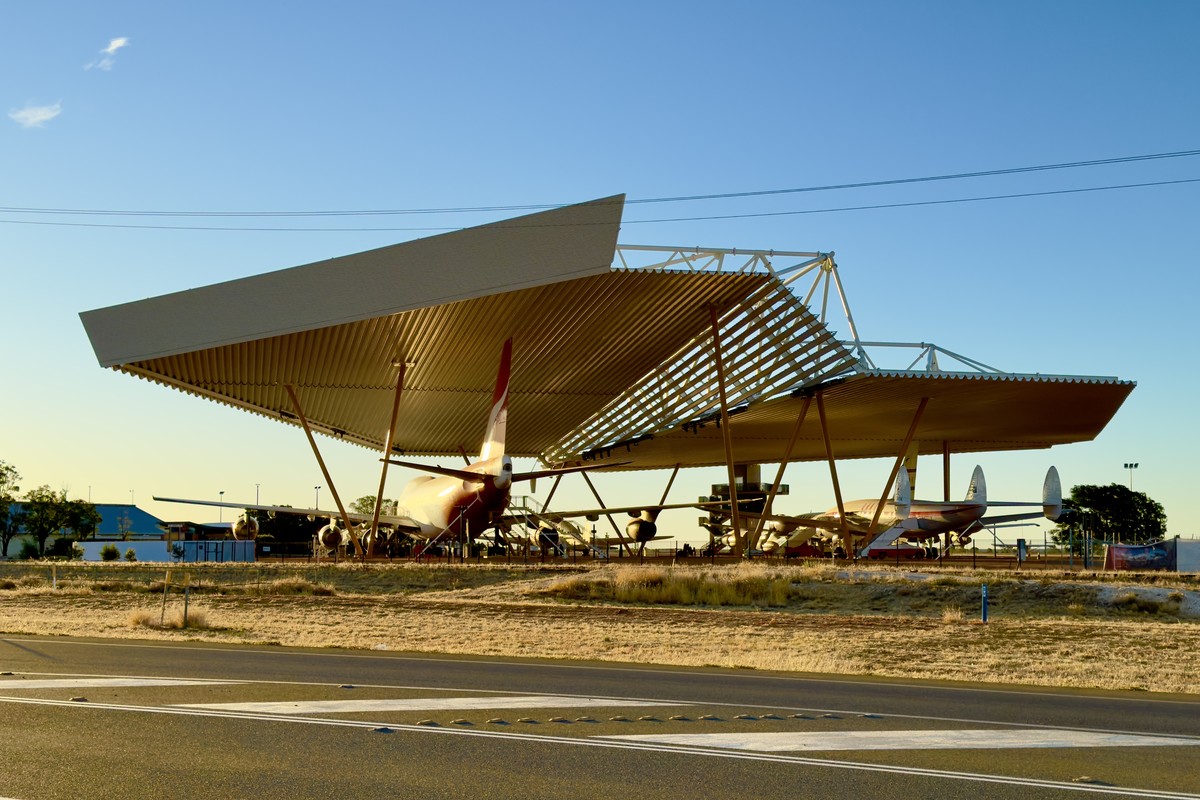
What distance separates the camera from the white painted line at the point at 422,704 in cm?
1148

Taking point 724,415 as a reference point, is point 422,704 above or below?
below

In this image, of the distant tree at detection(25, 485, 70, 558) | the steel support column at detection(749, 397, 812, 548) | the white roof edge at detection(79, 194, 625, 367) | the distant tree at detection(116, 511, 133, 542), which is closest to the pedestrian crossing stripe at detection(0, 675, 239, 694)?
the white roof edge at detection(79, 194, 625, 367)

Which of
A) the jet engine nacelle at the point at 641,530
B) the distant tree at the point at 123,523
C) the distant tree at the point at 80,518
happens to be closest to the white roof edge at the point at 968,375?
the jet engine nacelle at the point at 641,530

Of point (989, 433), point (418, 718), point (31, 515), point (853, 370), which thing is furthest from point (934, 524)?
point (31, 515)

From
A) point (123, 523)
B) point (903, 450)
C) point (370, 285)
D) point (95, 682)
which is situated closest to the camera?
point (95, 682)

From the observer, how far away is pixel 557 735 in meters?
10.2

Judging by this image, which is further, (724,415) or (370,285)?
(724,415)

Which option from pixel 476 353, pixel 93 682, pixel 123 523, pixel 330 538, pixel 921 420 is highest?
pixel 476 353

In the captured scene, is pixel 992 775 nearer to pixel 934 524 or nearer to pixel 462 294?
pixel 462 294

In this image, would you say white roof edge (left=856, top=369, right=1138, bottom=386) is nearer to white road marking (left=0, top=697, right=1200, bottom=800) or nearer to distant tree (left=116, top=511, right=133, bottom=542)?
white road marking (left=0, top=697, right=1200, bottom=800)

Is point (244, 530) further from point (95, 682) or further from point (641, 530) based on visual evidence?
point (95, 682)

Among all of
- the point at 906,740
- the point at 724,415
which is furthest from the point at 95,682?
the point at 724,415

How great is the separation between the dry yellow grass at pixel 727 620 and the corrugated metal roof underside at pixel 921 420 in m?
13.2

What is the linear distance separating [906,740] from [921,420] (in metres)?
50.4
